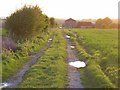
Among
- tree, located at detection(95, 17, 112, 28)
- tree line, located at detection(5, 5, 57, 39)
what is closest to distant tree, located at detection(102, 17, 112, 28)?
tree, located at detection(95, 17, 112, 28)

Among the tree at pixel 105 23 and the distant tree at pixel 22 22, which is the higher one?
the distant tree at pixel 22 22

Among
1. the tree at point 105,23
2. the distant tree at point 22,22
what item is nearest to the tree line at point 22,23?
the distant tree at point 22,22

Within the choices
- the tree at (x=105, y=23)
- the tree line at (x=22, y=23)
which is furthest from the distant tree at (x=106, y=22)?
the tree line at (x=22, y=23)

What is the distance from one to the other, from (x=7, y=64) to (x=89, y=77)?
6975 millimetres

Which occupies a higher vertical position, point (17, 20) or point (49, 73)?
point (17, 20)

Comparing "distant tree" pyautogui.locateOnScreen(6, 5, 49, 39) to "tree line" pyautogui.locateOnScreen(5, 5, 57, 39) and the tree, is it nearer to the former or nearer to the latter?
"tree line" pyautogui.locateOnScreen(5, 5, 57, 39)

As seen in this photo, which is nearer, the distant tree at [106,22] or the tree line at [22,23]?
the tree line at [22,23]

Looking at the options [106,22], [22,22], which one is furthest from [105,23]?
[22,22]

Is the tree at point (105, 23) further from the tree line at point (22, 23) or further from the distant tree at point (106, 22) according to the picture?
the tree line at point (22, 23)

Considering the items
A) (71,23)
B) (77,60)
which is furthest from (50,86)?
(71,23)

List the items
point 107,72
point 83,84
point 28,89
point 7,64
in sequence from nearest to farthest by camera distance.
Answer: point 28,89 < point 83,84 < point 107,72 < point 7,64

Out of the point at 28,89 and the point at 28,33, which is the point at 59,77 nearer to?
the point at 28,89

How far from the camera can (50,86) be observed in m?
14.6

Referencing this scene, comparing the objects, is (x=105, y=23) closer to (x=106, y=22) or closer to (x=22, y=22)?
(x=106, y=22)
